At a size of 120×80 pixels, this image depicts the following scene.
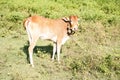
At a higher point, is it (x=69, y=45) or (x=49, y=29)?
(x=49, y=29)

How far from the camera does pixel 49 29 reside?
30.7 feet

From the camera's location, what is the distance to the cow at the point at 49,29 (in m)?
9.09

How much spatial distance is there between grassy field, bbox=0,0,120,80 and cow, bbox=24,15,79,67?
0.51 meters

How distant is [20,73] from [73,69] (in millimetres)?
1388

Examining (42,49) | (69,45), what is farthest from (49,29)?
(69,45)

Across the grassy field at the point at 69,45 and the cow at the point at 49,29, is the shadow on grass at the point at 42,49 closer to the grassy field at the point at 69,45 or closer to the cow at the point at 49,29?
the grassy field at the point at 69,45

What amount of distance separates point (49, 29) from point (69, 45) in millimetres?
2029

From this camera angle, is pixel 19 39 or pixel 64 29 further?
pixel 19 39

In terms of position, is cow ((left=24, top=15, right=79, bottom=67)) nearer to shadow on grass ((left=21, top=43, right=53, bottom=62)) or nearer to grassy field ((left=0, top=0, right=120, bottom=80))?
grassy field ((left=0, top=0, right=120, bottom=80))

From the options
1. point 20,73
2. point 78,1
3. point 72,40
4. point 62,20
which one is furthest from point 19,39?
point 78,1

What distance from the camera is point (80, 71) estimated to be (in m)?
8.92

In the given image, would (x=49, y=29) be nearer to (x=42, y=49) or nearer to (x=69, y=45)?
(x=42, y=49)

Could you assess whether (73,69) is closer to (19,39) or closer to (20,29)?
(19,39)

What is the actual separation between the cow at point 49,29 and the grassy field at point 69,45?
1.68 feet
